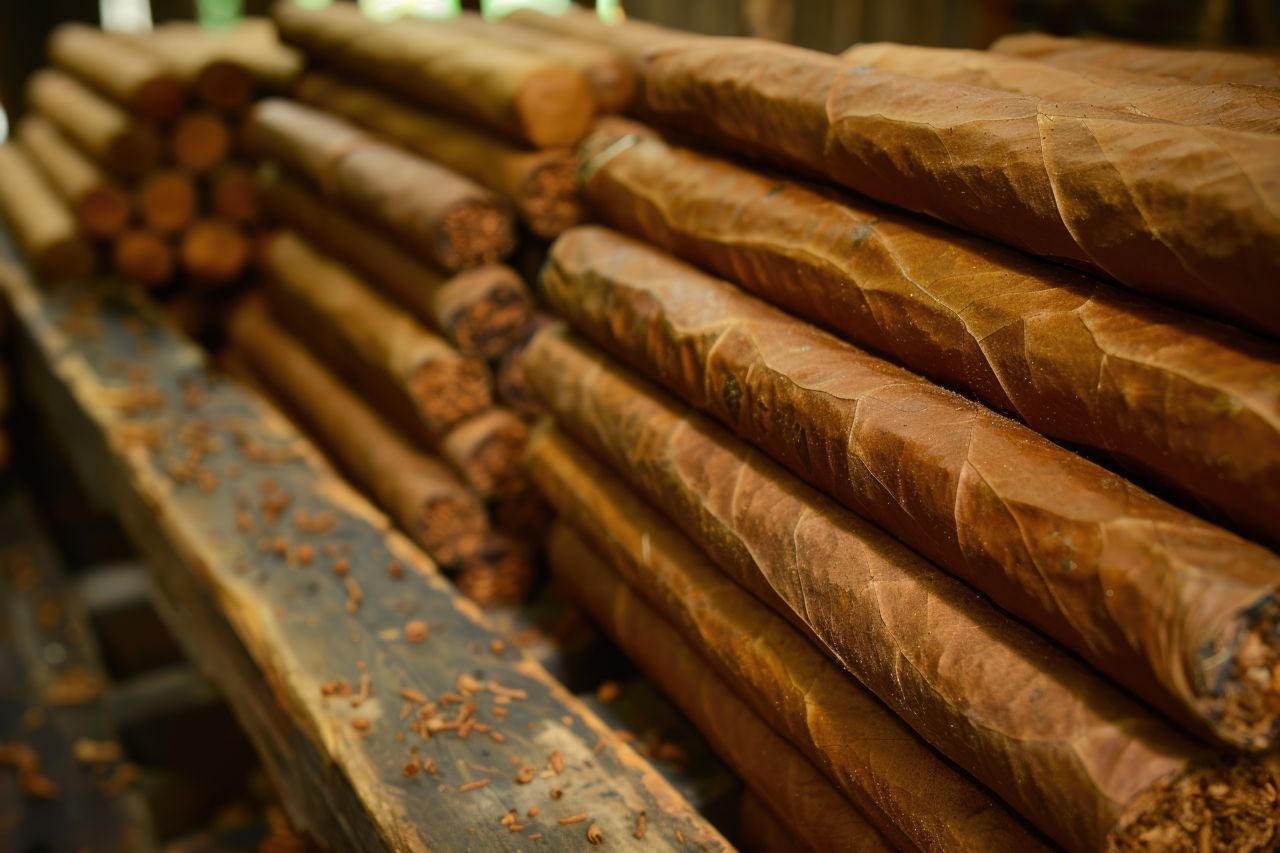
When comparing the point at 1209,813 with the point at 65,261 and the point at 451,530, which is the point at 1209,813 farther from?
the point at 65,261

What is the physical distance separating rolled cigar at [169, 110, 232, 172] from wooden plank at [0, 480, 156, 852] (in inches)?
85.6

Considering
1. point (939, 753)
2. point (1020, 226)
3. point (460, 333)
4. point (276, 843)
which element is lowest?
point (276, 843)

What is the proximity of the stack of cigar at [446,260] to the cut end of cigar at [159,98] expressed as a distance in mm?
1159

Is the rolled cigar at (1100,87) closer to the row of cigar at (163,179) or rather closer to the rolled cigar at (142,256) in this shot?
the row of cigar at (163,179)

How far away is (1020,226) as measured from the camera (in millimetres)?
1655

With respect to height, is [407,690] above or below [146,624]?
above

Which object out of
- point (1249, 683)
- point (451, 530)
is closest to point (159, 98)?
point (451, 530)

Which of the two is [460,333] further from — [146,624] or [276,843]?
[146,624]

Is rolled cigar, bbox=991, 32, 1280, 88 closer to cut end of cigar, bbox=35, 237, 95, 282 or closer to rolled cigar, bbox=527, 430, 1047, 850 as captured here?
rolled cigar, bbox=527, 430, 1047, 850

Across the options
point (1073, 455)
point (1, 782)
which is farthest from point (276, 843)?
point (1073, 455)

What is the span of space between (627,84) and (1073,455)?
204 cm

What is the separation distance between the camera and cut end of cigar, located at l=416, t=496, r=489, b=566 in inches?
125

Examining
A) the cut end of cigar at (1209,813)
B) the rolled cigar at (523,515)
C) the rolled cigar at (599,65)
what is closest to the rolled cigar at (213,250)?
the rolled cigar at (599,65)

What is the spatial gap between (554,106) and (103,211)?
2.92 metres
